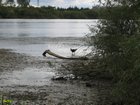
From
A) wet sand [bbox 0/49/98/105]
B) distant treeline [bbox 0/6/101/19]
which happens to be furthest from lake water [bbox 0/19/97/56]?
distant treeline [bbox 0/6/101/19]

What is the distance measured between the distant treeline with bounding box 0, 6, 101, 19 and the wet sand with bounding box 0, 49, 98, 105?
89.5m

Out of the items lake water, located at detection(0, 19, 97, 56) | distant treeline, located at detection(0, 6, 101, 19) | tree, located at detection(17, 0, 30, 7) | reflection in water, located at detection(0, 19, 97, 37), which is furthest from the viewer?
tree, located at detection(17, 0, 30, 7)

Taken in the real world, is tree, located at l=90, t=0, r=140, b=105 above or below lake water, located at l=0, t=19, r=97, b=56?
above

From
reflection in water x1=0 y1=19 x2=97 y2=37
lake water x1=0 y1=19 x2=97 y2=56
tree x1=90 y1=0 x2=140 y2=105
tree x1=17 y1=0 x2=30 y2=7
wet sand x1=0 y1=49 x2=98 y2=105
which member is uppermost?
tree x1=17 y1=0 x2=30 y2=7

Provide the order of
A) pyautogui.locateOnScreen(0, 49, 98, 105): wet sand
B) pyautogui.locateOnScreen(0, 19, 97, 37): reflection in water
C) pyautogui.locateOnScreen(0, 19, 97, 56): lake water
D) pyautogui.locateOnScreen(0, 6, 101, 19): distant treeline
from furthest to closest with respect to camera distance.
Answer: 1. pyautogui.locateOnScreen(0, 6, 101, 19): distant treeline
2. pyautogui.locateOnScreen(0, 19, 97, 37): reflection in water
3. pyautogui.locateOnScreen(0, 19, 97, 56): lake water
4. pyautogui.locateOnScreen(0, 49, 98, 105): wet sand

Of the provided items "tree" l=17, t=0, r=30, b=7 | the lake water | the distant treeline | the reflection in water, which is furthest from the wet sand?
"tree" l=17, t=0, r=30, b=7

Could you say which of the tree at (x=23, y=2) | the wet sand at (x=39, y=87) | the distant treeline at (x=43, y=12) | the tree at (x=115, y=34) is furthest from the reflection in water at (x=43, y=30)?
the tree at (x=23, y=2)

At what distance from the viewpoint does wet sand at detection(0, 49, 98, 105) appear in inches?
521

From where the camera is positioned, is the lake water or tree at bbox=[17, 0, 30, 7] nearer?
the lake water

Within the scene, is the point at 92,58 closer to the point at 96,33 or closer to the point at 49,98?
the point at 96,33

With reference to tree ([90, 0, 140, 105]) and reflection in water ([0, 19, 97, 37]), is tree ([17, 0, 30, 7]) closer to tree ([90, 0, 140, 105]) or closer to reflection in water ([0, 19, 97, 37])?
reflection in water ([0, 19, 97, 37])

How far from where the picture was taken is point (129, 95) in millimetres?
11117

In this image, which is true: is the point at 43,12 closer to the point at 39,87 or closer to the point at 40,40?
the point at 40,40

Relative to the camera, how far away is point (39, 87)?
1542 centimetres
